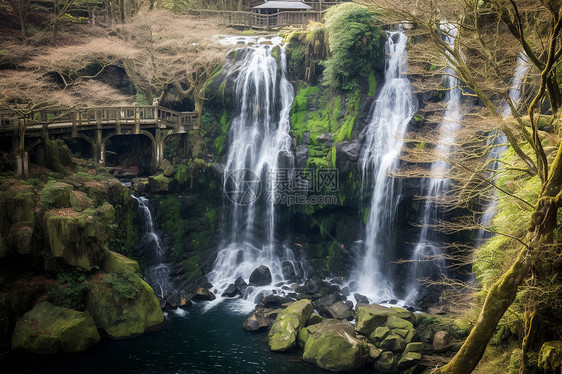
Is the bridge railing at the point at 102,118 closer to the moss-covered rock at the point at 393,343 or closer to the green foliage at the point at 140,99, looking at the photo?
the green foliage at the point at 140,99

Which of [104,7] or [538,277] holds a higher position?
[104,7]

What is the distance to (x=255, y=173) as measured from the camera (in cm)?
2300

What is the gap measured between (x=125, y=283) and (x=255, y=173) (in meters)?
9.16

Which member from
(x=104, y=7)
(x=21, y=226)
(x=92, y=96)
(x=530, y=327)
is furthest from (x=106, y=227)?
(x=104, y=7)

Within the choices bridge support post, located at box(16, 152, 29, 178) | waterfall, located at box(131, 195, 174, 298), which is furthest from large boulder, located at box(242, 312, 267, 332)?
bridge support post, located at box(16, 152, 29, 178)

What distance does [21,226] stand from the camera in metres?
15.6

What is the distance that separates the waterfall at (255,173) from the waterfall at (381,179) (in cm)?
341

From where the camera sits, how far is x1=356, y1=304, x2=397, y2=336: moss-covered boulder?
51.3 feet

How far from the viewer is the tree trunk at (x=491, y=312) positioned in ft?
28.8

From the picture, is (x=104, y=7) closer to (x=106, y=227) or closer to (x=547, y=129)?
(x=106, y=227)

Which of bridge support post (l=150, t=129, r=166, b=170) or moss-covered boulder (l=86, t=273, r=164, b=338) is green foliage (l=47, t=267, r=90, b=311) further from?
bridge support post (l=150, t=129, r=166, b=170)

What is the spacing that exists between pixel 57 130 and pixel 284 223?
39.4 feet

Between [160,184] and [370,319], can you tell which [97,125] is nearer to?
[160,184]

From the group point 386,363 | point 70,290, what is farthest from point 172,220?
point 386,363
